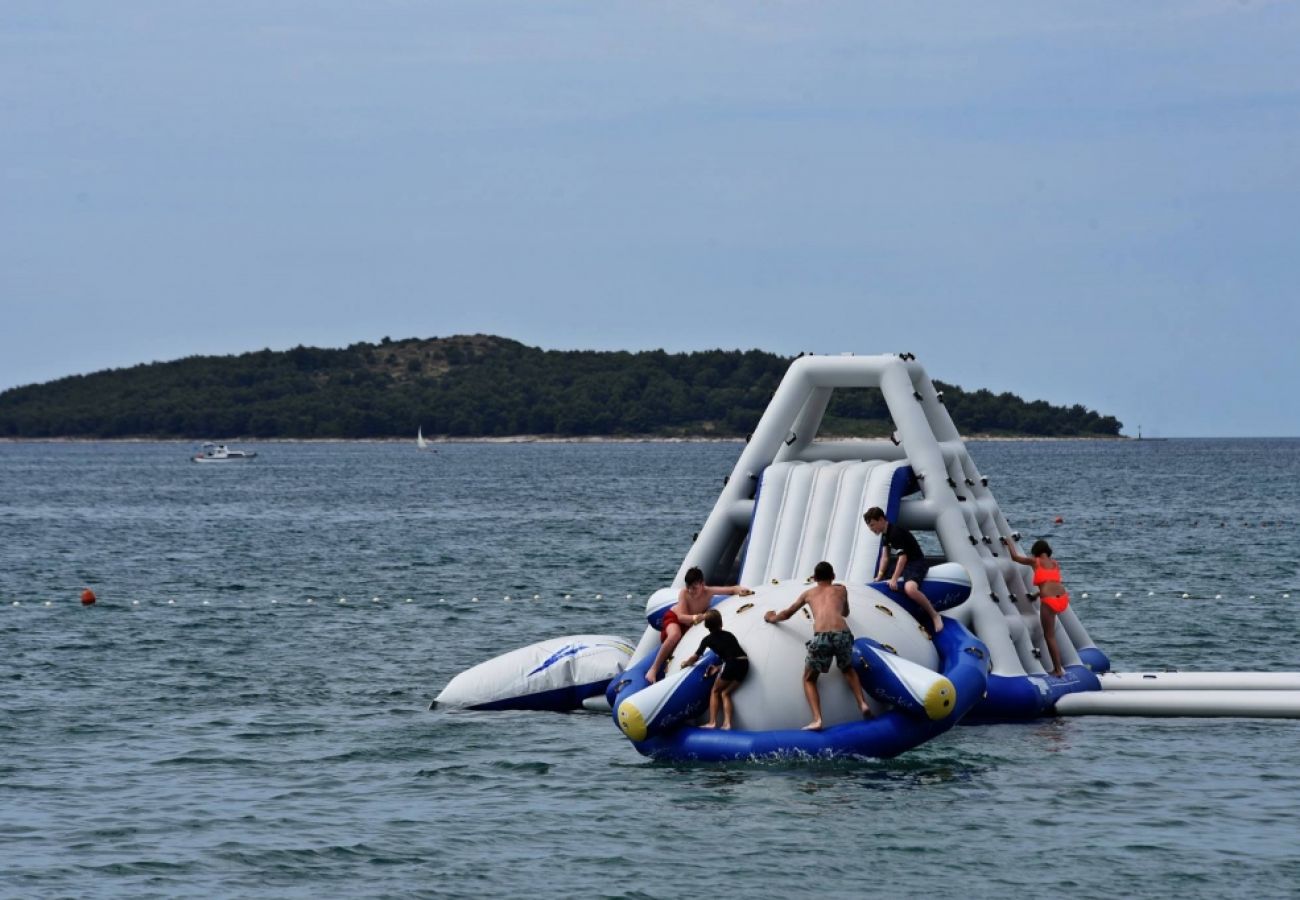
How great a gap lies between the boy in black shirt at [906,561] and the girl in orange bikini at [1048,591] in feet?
6.72

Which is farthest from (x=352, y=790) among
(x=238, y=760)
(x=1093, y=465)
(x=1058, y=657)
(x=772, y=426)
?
(x=1093, y=465)

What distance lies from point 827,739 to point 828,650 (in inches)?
33.5

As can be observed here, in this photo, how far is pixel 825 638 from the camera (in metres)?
18.6

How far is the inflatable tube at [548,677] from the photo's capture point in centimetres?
2327

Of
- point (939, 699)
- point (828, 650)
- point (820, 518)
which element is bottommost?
point (939, 699)

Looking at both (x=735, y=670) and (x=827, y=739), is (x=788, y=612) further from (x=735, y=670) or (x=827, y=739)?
(x=827, y=739)

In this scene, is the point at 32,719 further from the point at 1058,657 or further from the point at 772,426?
the point at 1058,657

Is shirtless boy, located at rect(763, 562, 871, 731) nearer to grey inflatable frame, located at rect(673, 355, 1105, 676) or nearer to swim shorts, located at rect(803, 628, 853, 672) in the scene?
swim shorts, located at rect(803, 628, 853, 672)

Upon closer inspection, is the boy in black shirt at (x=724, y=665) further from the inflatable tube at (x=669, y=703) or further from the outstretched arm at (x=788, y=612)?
the outstretched arm at (x=788, y=612)

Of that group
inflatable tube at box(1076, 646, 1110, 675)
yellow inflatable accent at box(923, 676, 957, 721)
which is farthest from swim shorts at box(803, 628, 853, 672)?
inflatable tube at box(1076, 646, 1110, 675)

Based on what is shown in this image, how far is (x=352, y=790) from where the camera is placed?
1952 centimetres

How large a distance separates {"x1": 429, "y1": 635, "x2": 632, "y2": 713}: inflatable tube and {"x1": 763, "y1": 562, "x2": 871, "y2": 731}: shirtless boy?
4784 millimetres

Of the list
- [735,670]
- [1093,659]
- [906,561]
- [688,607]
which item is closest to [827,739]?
[735,670]

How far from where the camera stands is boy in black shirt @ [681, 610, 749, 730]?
740 inches
